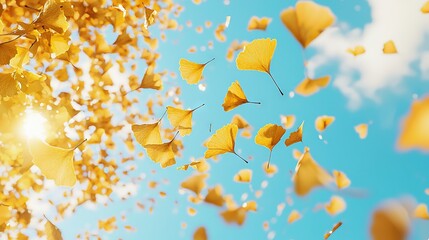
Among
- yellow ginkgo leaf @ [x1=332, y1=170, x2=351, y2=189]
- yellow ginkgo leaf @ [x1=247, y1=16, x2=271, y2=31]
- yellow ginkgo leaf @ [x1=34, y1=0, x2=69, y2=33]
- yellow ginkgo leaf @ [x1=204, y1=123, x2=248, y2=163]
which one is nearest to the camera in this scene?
yellow ginkgo leaf @ [x1=34, y1=0, x2=69, y2=33]

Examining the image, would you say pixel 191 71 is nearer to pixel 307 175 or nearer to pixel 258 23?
pixel 307 175

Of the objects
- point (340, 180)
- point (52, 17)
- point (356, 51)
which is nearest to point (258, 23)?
point (356, 51)

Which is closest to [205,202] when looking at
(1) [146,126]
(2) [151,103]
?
(1) [146,126]

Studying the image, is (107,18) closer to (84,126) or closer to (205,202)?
(84,126)

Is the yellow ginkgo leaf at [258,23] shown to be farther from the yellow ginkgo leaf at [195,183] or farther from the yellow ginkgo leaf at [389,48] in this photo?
the yellow ginkgo leaf at [195,183]

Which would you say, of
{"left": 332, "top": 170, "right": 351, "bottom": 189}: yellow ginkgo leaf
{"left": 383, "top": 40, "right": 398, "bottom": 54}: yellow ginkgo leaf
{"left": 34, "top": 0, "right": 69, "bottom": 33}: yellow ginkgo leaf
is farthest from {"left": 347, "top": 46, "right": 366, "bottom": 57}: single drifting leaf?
{"left": 34, "top": 0, "right": 69, "bottom": 33}: yellow ginkgo leaf

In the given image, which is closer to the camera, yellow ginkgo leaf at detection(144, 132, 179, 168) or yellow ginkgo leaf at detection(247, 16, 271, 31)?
yellow ginkgo leaf at detection(144, 132, 179, 168)

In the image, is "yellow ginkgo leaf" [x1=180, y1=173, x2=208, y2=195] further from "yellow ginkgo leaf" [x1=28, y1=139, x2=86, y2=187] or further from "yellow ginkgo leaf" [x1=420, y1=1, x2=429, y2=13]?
"yellow ginkgo leaf" [x1=420, y1=1, x2=429, y2=13]
